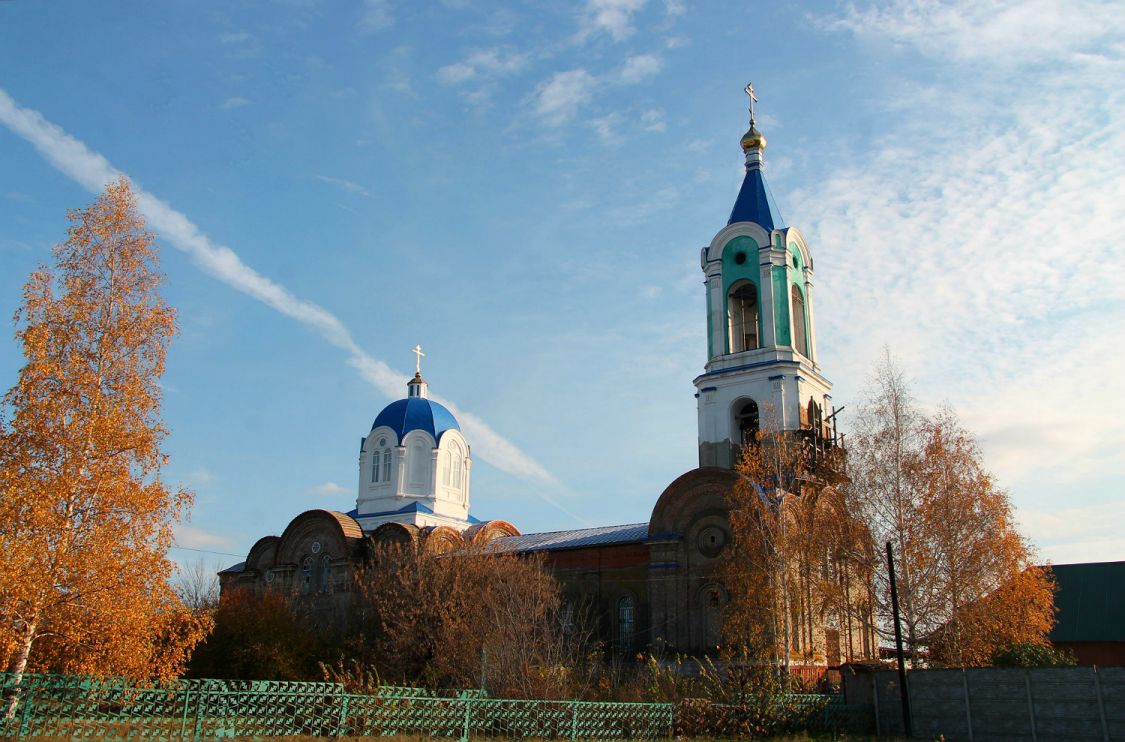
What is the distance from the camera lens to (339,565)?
1215 inches

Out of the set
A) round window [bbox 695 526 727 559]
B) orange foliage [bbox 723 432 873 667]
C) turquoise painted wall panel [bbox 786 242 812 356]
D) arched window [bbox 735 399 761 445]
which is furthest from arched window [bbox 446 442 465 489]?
orange foliage [bbox 723 432 873 667]

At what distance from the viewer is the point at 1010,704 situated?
54.1ft

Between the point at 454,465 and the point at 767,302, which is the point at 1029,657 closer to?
the point at 767,302

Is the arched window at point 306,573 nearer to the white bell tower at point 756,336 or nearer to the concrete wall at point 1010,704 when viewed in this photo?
the white bell tower at point 756,336

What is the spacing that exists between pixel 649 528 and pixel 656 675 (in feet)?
25.2

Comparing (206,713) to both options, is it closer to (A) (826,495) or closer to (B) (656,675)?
(B) (656,675)

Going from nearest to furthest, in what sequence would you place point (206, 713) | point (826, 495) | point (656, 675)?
point (206, 713) < point (656, 675) < point (826, 495)

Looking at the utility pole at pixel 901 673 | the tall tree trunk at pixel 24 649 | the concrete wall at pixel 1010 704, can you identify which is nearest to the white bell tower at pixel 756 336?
the utility pole at pixel 901 673

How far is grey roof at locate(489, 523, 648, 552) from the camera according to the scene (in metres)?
27.0

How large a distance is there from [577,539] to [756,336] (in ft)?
27.2

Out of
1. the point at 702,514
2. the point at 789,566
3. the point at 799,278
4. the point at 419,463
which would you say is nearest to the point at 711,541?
the point at 702,514

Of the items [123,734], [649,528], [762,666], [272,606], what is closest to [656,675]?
[762,666]

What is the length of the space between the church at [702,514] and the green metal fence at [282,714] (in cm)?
845

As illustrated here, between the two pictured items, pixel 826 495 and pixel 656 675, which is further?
pixel 826 495
